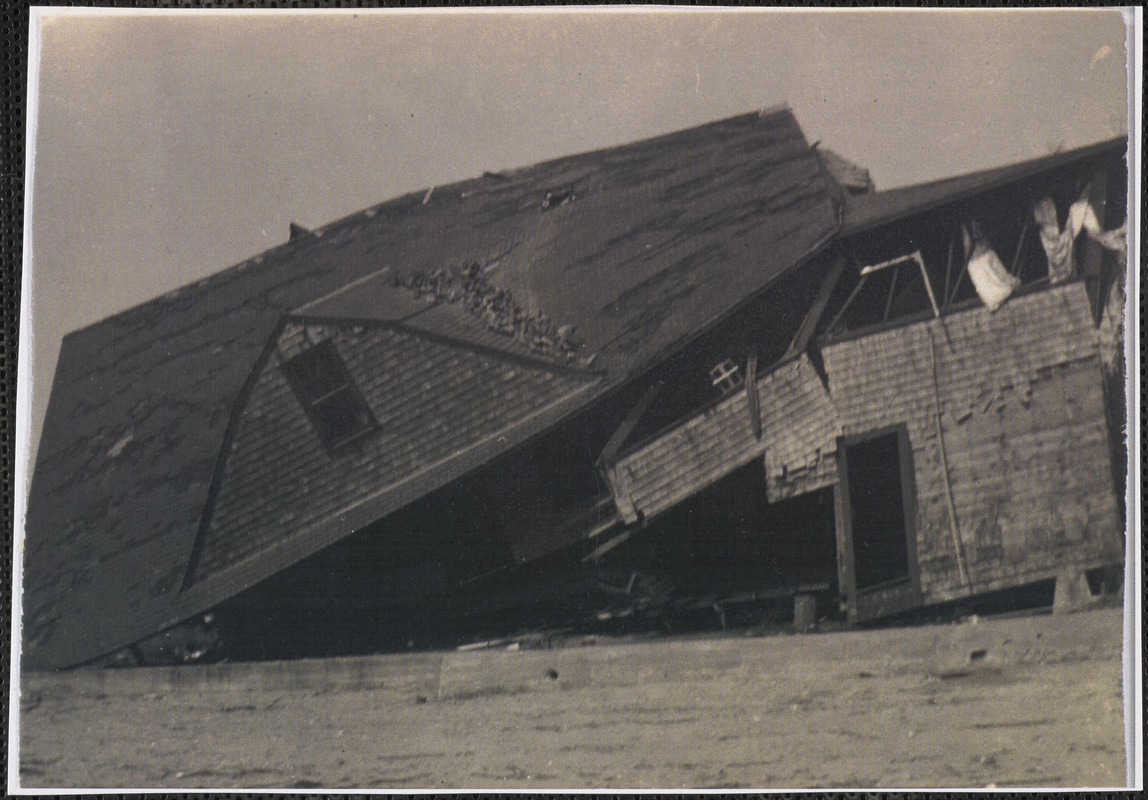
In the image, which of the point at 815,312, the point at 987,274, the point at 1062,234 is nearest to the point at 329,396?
the point at 815,312

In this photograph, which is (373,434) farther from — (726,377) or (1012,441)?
(1012,441)

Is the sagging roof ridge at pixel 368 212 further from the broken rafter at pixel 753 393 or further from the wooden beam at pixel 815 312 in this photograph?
the broken rafter at pixel 753 393

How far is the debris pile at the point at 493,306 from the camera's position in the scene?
362 centimetres

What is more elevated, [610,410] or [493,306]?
[493,306]

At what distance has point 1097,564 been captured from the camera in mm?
3539

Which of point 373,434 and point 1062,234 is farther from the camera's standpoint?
point 373,434

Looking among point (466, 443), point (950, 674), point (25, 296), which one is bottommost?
point (950, 674)

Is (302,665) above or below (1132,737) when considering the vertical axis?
above

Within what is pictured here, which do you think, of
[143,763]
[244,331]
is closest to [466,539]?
[244,331]

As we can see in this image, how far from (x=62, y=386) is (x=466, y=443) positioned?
4.19 ft

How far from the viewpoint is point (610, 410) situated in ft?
11.8

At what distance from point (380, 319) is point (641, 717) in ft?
4.75

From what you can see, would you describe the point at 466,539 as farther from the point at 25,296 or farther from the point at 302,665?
the point at 25,296

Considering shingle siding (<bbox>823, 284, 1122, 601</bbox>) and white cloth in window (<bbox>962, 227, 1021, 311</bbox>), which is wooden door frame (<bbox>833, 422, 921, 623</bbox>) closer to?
shingle siding (<bbox>823, 284, 1122, 601</bbox>)
